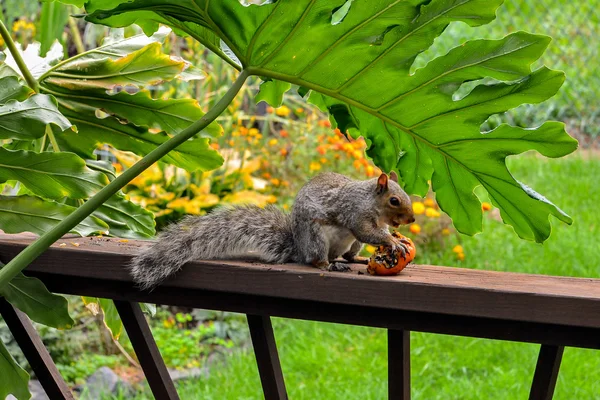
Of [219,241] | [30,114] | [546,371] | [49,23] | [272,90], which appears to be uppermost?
[49,23]

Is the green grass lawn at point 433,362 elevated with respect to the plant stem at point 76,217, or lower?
elevated

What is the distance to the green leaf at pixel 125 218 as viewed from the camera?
165cm

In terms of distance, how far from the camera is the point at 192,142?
1591mm

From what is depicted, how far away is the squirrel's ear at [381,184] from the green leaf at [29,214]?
0.63 m

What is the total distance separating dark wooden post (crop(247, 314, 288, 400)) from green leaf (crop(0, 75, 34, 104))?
1.82 ft

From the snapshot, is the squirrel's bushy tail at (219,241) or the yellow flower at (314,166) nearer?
the squirrel's bushy tail at (219,241)

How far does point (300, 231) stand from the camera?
1.55 m

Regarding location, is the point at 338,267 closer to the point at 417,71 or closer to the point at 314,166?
the point at 417,71

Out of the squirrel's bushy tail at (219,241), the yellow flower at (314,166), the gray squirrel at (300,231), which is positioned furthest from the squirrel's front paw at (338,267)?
the yellow flower at (314,166)

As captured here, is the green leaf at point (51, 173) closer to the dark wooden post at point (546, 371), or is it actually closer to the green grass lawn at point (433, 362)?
the dark wooden post at point (546, 371)

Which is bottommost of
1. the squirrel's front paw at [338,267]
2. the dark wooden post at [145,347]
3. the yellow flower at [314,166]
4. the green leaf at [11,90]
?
the dark wooden post at [145,347]

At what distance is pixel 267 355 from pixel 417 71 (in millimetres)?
528

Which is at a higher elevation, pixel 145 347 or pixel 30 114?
pixel 30 114

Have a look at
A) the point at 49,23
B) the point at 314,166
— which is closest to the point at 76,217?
the point at 49,23
